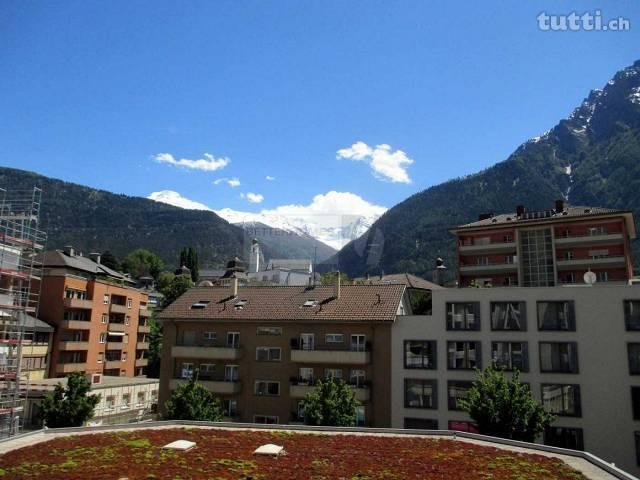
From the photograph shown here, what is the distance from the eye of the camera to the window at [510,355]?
40.0m

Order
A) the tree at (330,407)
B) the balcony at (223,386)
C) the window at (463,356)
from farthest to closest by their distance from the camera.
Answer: the balcony at (223,386) → the window at (463,356) → the tree at (330,407)

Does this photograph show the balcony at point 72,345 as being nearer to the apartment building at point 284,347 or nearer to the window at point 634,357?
the apartment building at point 284,347

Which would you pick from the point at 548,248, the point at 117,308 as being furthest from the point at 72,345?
the point at 548,248

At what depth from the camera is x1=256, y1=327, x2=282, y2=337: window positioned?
46.4 m

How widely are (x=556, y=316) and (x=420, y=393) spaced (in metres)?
12.0

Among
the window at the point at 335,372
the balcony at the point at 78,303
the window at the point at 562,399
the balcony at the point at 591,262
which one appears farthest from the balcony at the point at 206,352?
the balcony at the point at 591,262

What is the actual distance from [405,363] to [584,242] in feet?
162

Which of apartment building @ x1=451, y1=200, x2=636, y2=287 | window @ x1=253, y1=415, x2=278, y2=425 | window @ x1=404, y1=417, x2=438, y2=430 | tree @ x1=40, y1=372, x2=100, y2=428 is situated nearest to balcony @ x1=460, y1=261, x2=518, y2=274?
apartment building @ x1=451, y1=200, x2=636, y2=287

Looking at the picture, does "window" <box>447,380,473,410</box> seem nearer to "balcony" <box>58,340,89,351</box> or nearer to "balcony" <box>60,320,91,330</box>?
"balcony" <box>58,340,89,351</box>

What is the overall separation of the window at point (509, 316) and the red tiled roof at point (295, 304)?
7.78 m

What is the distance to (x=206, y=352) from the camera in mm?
46844

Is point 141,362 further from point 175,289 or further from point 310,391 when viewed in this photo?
point 310,391

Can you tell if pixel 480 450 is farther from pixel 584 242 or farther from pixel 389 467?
pixel 584 242

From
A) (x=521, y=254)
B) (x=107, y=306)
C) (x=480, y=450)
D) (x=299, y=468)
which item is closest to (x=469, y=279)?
(x=521, y=254)
